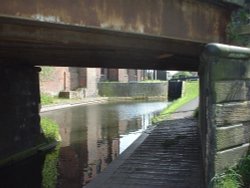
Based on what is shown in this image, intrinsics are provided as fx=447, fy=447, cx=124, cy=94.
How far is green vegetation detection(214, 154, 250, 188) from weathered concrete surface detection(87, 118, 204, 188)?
1.33m

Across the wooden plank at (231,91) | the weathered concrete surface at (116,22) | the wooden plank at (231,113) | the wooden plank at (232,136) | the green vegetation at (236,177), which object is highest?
the weathered concrete surface at (116,22)

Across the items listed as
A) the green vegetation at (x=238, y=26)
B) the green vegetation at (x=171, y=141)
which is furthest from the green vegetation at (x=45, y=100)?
the green vegetation at (x=238, y=26)

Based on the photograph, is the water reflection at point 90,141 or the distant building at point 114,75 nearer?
the water reflection at point 90,141

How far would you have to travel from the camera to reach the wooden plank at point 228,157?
694 cm

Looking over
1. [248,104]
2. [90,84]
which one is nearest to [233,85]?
[248,104]

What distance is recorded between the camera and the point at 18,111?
48.4 feet

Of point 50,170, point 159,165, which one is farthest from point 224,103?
point 50,170

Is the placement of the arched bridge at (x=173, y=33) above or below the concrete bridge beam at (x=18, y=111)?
above

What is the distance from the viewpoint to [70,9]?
6.07 meters

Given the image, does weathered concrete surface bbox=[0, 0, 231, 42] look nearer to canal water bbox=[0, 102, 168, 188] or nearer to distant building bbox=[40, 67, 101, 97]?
canal water bbox=[0, 102, 168, 188]

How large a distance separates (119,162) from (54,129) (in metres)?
7.01

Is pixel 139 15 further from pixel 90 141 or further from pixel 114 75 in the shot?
pixel 114 75

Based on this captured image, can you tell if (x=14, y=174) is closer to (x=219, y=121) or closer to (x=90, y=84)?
(x=219, y=121)

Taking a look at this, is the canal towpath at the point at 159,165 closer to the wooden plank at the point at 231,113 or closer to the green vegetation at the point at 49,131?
the wooden plank at the point at 231,113
